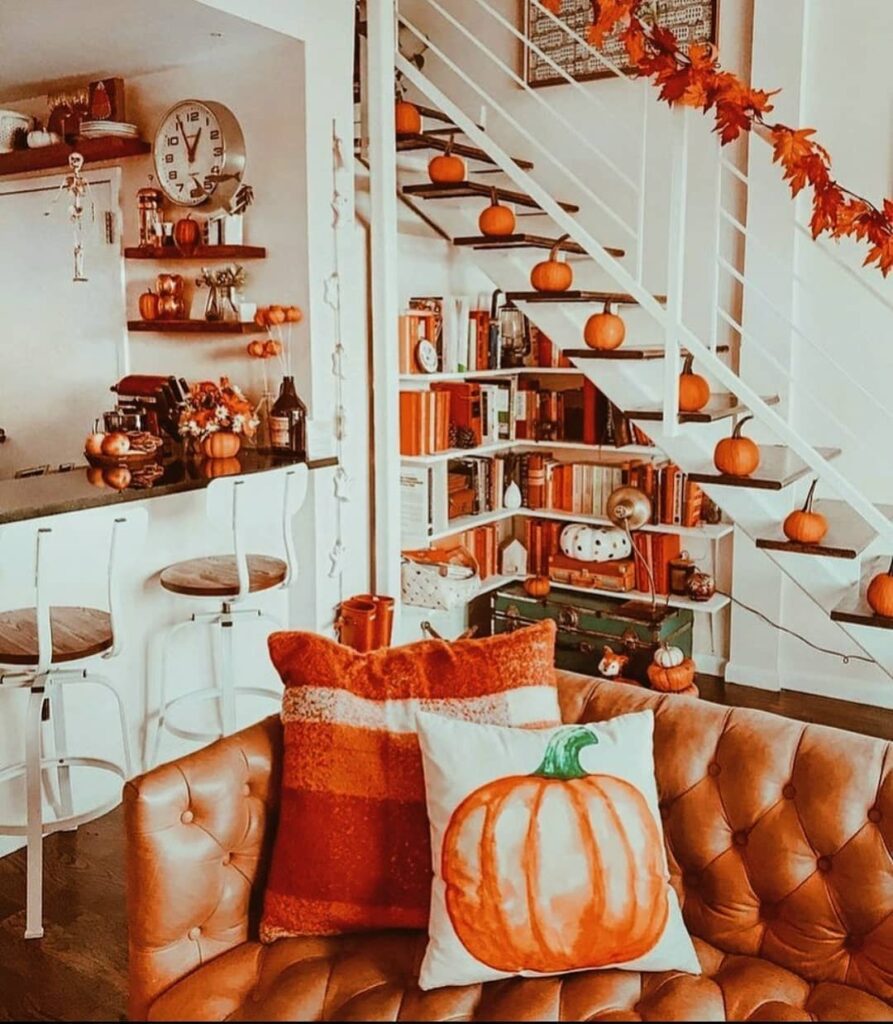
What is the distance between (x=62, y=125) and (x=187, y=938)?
3588mm

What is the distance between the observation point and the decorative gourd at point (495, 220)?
4.04 m

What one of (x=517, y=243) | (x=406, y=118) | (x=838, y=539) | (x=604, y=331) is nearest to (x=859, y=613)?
(x=838, y=539)

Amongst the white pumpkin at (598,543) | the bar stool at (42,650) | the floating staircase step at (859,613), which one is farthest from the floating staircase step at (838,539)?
the bar stool at (42,650)

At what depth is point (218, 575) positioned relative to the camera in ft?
10.7

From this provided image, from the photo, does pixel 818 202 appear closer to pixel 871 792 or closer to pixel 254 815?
pixel 871 792

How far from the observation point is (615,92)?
4.64 metres

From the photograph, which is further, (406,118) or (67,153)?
(67,153)

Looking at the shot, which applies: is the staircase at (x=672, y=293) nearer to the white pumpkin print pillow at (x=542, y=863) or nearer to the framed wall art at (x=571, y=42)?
the framed wall art at (x=571, y=42)

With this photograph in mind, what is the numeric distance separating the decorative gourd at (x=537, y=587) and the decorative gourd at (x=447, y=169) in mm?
1752

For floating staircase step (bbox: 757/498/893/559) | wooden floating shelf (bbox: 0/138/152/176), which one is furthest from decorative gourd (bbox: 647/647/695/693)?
wooden floating shelf (bbox: 0/138/152/176)

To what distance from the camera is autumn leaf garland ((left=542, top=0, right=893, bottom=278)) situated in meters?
3.22

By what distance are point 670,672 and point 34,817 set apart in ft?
7.81

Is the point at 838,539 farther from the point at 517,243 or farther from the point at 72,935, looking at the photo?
the point at 72,935

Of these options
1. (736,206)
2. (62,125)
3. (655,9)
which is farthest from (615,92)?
(62,125)
